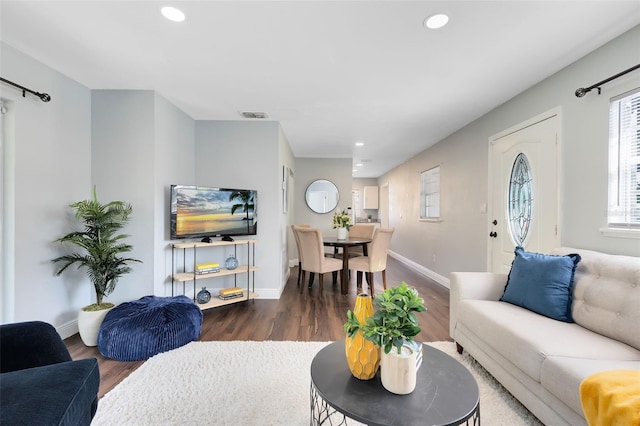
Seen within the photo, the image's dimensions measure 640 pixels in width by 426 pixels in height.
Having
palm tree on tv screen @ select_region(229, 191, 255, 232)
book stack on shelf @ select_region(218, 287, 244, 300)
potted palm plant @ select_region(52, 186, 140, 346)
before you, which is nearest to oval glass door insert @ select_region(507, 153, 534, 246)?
palm tree on tv screen @ select_region(229, 191, 255, 232)

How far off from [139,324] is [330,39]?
263 centimetres

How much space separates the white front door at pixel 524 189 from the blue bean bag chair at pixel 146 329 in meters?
3.27

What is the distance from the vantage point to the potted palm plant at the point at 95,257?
2.33m

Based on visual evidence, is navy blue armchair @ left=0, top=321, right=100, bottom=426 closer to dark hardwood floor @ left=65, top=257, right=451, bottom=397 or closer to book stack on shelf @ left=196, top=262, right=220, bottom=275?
dark hardwood floor @ left=65, top=257, right=451, bottom=397

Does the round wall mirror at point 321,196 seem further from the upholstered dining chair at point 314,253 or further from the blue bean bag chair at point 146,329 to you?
the blue bean bag chair at point 146,329

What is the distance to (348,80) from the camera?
253 cm

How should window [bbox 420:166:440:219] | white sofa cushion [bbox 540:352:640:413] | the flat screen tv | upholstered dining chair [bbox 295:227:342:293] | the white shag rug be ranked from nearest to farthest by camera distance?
white sofa cushion [bbox 540:352:640:413]
the white shag rug
the flat screen tv
upholstered dining chair [bbox 295:227:342:293]
window [bbox 420:166:440:219]

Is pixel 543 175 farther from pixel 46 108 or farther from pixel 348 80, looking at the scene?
pixel 46 108

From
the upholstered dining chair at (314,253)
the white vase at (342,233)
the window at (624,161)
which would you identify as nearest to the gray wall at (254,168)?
the upholstered dining chair at (314,253)

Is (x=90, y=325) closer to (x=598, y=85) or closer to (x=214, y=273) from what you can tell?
(x=214, y=273)

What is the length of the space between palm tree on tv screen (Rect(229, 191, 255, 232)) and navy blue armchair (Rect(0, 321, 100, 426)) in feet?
7.27

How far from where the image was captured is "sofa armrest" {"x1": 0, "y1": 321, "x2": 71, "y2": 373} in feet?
3.99

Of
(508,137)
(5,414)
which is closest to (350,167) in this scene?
(508,137)

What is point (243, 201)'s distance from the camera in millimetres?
3518
